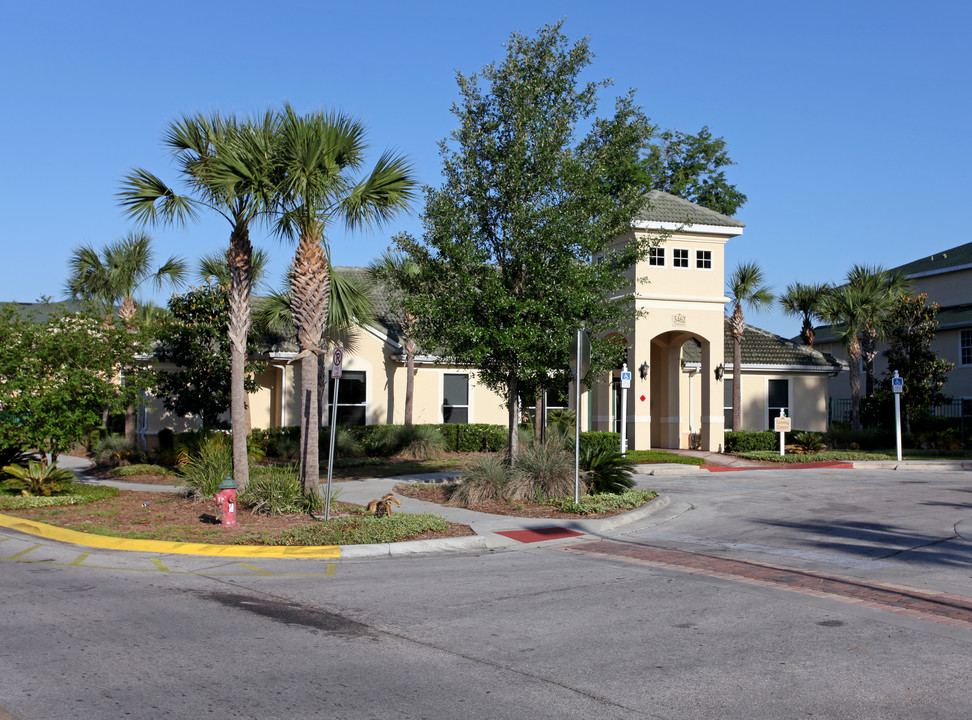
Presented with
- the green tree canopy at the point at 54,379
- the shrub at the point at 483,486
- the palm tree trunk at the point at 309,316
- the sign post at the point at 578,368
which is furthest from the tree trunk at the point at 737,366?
the green tree canopy at the point at 54,379

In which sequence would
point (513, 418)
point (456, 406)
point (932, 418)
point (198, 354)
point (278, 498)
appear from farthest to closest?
point (932, 418) → point (456, 406) → point (198, 354) → point (513, 418) → point (278, 498)

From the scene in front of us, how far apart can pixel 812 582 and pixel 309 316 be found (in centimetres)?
926

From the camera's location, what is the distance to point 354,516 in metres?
13.0

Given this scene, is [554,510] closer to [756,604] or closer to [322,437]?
[756,604]

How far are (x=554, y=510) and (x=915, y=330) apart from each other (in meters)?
22.1

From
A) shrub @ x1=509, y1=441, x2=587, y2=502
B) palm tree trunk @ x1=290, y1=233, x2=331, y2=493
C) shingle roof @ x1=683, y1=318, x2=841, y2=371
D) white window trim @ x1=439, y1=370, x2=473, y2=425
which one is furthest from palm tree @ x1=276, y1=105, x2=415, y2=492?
shingle roof @ x1=683, y1=318, x2=841, y2=371

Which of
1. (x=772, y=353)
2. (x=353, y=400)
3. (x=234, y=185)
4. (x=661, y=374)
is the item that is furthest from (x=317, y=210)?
(x=772, y=353)

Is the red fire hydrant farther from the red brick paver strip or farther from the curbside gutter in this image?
the red brick paver strip

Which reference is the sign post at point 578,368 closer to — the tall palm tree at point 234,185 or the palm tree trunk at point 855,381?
the tall palm tree at point 234,185

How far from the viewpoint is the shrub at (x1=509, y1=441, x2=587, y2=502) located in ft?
49.5

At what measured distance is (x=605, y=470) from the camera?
15.8 m

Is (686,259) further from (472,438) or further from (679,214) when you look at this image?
(472,438)

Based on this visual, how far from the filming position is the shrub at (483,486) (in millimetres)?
15073

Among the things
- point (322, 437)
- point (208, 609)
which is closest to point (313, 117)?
point (208, 609)
